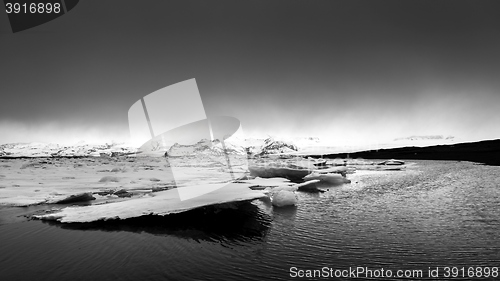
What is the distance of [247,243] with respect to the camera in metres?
8.09

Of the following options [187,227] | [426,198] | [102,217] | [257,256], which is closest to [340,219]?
[257,256]

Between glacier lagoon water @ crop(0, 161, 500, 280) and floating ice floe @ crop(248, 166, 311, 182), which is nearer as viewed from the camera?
glacier lagoon water @ crop(0, 161, 500, 280)

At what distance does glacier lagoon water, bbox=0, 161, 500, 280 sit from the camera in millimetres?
6316

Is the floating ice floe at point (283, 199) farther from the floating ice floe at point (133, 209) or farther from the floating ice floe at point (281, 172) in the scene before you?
the floating ice floe at point (281, 172)

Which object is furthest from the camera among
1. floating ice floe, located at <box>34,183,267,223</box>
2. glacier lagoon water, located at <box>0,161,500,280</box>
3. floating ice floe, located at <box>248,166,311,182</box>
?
floating ice floe, located at <box>248,166,311,182</box>

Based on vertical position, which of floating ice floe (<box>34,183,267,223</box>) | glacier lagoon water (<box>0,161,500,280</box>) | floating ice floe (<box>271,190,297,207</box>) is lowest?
glacier lagoon water (<box>0,161,500,280</box>)

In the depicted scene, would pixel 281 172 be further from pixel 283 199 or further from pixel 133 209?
pixel 133 209

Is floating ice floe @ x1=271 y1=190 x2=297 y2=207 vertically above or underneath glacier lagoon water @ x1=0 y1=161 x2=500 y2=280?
above

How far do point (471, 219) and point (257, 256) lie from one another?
29.9 ft

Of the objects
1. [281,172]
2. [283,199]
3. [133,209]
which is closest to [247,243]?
[133,209]

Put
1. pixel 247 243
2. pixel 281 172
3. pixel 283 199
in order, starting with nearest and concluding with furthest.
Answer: pixel 247 243
pixel 283 199
pixel 281 172

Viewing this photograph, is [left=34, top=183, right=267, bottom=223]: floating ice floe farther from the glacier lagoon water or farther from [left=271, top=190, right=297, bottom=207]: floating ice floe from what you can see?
[left=271, top=190, right=297, bottom=207]: floating ice floe

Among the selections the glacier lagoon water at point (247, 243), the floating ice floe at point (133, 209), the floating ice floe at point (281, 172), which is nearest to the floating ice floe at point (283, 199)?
the glacier lagoon water at point (247, 243)

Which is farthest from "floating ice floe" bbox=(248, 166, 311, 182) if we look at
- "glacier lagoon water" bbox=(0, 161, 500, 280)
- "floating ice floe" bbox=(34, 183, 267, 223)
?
"floating ice floe" bbox=(34, 183, 267, 223)
